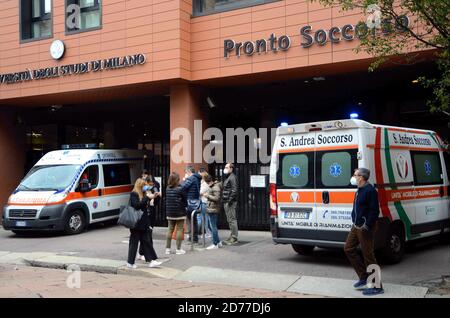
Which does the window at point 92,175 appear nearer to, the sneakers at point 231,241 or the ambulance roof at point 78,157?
the ambulance roof at point 78,157

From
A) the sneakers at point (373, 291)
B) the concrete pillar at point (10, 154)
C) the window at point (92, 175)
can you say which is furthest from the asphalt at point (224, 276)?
the concrete pillar at point (10, 154)

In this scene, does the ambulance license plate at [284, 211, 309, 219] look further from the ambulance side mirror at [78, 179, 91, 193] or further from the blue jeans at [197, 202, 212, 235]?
the ambulance side mirror at [78, 179, 91, 193]

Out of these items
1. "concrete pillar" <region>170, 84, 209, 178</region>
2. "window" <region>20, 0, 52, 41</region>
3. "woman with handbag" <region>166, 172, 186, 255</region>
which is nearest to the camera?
"woman with handbag" <region>166, 172, 186, 255</region>

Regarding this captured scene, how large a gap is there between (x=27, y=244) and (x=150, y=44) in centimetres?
633

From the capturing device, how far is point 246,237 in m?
13.0

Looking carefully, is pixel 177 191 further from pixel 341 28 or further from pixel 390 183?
pixel 341 28

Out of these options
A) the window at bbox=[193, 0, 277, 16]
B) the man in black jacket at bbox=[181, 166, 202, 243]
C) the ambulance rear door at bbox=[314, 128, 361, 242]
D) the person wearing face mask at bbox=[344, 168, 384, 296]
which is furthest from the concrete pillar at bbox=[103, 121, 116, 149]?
the person wearing face mask at bbox=[344, 168, 384, 296]

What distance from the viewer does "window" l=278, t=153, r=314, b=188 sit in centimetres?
943

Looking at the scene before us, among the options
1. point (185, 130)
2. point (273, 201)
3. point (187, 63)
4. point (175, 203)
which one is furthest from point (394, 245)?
point (187, 63)

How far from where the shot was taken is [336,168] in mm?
9031

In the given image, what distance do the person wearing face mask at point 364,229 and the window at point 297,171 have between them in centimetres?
190

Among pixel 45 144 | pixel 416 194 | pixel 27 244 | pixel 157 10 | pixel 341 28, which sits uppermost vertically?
pixel 157 10
